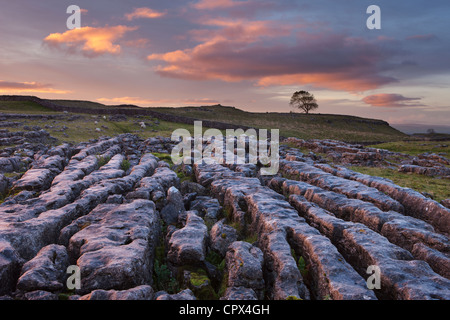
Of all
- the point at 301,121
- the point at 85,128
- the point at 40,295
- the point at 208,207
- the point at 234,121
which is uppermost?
the point at 301,121

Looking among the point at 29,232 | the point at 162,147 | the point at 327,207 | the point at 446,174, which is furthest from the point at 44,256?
the point at 446,174

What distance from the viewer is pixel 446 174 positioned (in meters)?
26.8

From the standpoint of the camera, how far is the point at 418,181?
24281 millimetres

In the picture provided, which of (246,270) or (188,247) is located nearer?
(246,270)

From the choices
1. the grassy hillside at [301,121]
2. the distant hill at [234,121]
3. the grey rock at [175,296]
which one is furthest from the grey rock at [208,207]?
the grassy hillside at [301,121]

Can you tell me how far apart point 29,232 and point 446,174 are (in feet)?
110

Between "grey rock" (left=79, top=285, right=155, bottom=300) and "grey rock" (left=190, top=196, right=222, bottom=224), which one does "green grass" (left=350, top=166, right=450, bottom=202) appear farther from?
"grey rock" (left=79, top=285, right=155, bottom=300)

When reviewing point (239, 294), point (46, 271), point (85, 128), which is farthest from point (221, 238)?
point (85, 128)

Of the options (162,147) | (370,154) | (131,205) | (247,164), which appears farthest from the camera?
(162,147)

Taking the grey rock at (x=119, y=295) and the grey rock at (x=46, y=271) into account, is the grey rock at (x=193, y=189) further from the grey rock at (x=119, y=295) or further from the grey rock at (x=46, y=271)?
the grey rock at (x=119, y=295)

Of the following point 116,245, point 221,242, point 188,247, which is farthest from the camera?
point 221,242

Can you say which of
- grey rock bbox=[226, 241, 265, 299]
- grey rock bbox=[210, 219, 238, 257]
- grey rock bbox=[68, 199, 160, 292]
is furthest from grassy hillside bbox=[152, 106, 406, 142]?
grey rock bbox=[226, 241, 265, 299]

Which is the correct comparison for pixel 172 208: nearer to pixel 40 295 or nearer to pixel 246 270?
pixel 246 270

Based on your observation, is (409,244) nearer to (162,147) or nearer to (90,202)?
(90,202)
